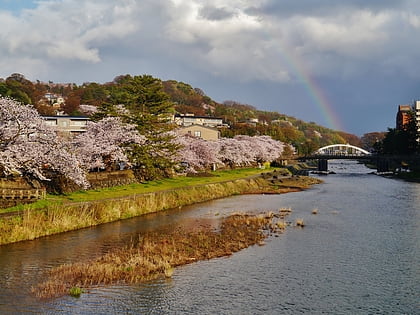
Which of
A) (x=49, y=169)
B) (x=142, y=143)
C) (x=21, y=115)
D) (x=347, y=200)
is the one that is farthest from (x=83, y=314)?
(x=347, y=200)

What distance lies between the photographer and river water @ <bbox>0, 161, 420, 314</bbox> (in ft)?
56.2

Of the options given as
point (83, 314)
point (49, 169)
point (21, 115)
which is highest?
point (21, 115)

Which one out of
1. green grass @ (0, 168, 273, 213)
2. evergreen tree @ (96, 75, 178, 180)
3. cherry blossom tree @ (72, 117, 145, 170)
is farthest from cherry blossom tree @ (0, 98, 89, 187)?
evergreen tree @ (96, 75, 178, 180)

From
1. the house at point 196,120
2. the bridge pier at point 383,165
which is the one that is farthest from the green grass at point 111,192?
the house at point 196,120

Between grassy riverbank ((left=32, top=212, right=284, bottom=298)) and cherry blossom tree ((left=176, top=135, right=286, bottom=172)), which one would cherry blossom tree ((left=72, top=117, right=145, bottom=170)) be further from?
grassy riverbank ((left=32, top=212, right=284, bottom=298))

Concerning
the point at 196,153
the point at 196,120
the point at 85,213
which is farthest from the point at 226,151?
the point at 196,120

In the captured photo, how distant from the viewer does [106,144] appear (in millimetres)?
46281

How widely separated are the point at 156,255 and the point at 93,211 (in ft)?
35.1

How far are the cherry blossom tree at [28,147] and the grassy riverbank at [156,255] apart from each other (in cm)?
880

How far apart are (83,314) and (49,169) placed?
69.3 ft

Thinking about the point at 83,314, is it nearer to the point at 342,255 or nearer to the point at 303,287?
the point at 303,287

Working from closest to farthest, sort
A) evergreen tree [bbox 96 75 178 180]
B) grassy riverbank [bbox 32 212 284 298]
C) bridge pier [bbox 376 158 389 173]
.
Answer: grassy riverbank [bbox 32 212 284 298] < evergreen tree [bbox 96 75 178 180] < bridge pier [bbox 376 158 389 173]

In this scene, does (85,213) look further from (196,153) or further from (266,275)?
(196,153)

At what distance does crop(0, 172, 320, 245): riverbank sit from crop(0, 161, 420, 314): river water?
34.4 inches
